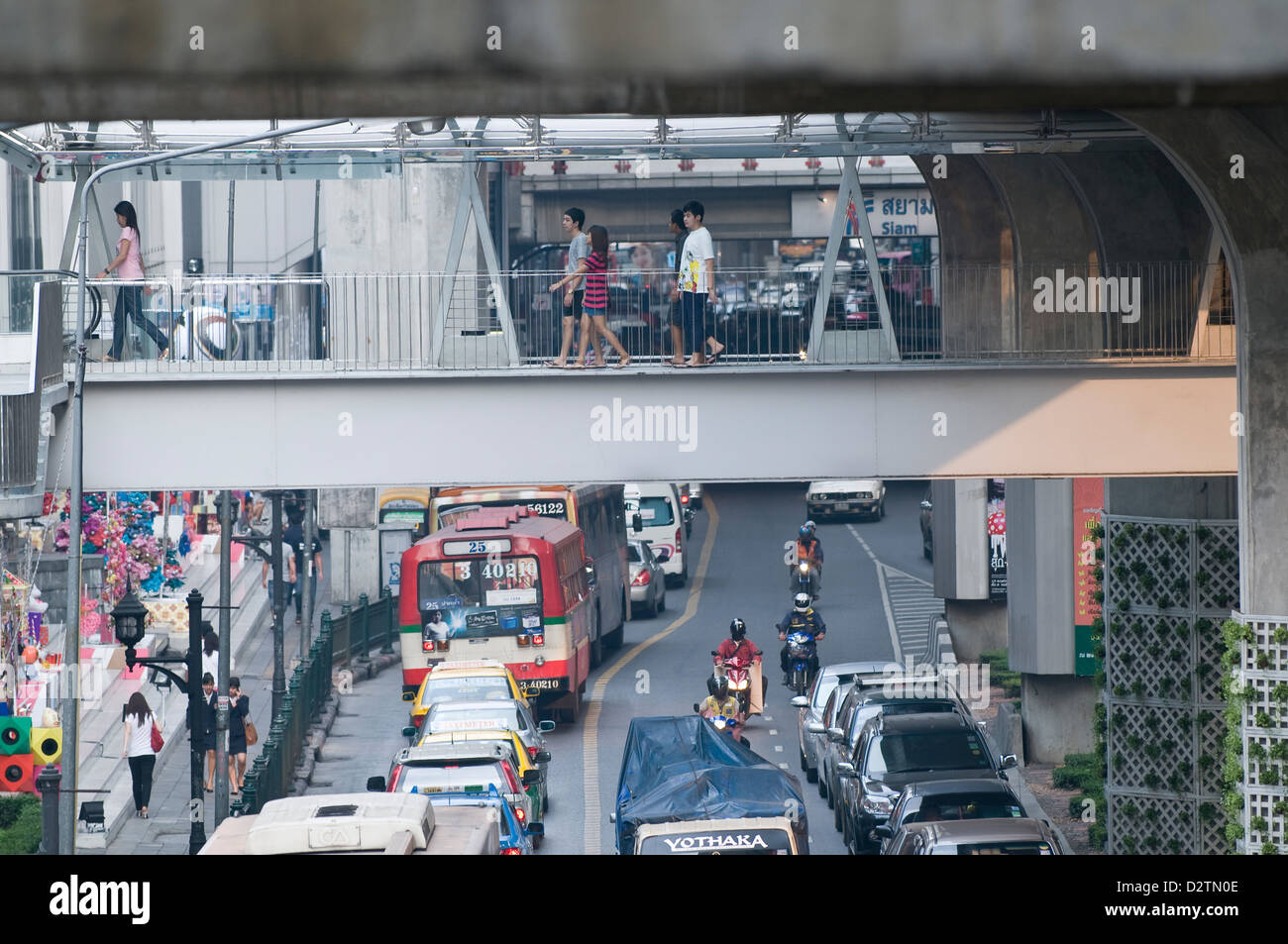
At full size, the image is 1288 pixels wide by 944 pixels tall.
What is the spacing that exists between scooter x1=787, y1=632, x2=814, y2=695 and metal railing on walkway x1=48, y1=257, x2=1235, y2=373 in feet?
27.0

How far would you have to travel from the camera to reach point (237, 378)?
18141 mm

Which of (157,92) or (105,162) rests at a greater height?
(105,162)

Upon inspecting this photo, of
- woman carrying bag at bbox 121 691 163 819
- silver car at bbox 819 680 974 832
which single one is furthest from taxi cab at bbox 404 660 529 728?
silver car at bbox 819 680 974 832

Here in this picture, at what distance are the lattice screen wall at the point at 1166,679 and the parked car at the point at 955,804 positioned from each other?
2704mm

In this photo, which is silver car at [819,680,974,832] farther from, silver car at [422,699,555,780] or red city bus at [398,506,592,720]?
red city bus at [398,506,592,720]

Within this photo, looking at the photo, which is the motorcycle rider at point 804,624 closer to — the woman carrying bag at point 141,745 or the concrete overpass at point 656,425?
the woman carrying bag at point 141,745

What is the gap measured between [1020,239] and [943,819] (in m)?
8.01

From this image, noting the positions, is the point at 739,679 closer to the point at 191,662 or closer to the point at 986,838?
the point at 191,662

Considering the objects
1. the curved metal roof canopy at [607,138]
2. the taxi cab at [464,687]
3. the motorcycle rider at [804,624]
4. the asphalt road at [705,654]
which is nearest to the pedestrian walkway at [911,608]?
the asphalt road at [705,654]

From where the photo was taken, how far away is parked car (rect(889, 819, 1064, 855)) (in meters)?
15.0

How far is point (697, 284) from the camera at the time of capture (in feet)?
59.8

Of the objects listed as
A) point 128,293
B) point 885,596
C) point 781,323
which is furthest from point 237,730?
point 885,596

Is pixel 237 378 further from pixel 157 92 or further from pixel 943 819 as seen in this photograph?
pixel 157 92
